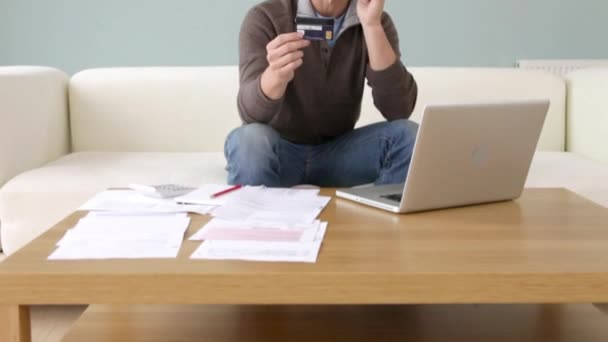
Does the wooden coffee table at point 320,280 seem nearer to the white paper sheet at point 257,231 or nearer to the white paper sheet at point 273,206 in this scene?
the white paper sheet at point 257,231

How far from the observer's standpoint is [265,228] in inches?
46.4

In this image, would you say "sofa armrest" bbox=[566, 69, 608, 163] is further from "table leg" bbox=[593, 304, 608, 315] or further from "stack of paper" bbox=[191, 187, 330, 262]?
"stack of paper" bbox=[191, 187, 330, 262]

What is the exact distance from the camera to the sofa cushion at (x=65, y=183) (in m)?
1.90

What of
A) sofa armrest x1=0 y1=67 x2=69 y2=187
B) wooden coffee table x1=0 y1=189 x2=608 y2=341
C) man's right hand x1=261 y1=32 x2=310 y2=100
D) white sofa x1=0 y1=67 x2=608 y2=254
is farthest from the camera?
white sofa x1=0 y1=67 x2=608 y2=254

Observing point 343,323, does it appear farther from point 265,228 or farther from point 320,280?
point 320,280

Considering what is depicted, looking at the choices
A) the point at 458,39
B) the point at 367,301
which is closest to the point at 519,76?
the point at 458,39

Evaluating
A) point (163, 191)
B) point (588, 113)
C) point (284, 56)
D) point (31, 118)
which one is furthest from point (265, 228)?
point (588, 113)

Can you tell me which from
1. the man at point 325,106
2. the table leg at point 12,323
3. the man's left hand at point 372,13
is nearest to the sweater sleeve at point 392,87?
the man at point 325,106

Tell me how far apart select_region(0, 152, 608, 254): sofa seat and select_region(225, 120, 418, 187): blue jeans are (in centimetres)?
20

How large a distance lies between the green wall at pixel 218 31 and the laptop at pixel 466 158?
2241mm

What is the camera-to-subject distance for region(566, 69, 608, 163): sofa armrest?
2.31m

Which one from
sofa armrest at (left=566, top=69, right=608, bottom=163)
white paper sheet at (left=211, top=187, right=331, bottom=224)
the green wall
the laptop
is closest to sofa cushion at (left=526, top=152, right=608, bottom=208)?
sofa armrest at (left=566, top=69, right=608, bottom=163)

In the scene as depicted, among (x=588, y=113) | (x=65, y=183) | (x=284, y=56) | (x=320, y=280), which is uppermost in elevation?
(x=284, y=56)

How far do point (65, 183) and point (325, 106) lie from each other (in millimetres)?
668
